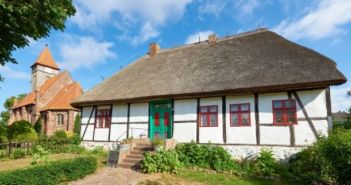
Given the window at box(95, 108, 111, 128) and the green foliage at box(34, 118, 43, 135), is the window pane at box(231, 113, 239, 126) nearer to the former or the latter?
the window at box(95, 108, 111, 128)

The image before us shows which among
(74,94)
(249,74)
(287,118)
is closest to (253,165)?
(287,118)

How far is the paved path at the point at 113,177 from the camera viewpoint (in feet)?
29.2

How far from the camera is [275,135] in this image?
11.0 m

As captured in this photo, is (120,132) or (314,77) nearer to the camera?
(314,77)

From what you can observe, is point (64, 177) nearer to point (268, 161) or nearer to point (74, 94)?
point (268, 161)

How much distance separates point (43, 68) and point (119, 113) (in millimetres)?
32654

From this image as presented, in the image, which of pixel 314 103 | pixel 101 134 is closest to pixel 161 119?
pixel 101 134

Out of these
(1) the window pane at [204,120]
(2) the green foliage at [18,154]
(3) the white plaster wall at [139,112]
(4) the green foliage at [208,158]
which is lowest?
(2) the green foliage at [18,154]

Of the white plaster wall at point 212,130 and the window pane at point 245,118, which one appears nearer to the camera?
the window pane at point 245,118

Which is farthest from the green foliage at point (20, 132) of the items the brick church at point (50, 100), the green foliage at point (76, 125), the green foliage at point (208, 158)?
the green foliage at point (208, 158)

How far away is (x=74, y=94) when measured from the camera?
31.0 metres

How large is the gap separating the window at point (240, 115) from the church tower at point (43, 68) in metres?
37.0

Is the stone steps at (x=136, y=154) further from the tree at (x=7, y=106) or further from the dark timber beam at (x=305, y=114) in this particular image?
the tree at (x=7, y=106)

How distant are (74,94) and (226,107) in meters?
23.4
